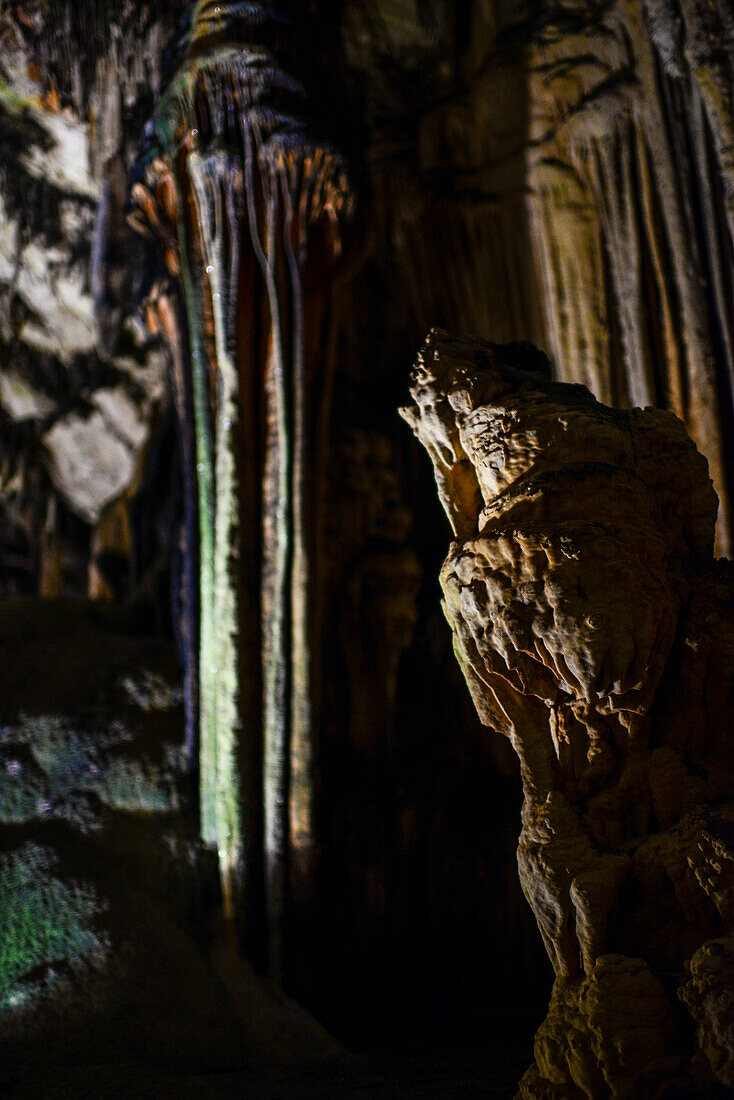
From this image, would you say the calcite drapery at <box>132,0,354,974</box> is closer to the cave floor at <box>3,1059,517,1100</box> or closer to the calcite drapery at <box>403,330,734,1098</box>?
the cave floor at <box>3,1059,517,1100</box>

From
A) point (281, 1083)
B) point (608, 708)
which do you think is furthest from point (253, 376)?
point (281, 1083)

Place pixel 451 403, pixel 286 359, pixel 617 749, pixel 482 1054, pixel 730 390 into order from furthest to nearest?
pixel 286 359
pixel 730 390
pixel 482 1054
pixel 451 403
pixel 617 749

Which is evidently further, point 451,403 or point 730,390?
point 730,390

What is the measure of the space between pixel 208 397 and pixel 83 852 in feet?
6.99

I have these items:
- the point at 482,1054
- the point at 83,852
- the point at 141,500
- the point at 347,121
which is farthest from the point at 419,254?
the point at 482,1054

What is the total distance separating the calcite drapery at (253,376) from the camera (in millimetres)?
3787

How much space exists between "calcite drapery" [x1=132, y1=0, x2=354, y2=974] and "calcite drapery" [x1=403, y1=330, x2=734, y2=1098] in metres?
1.83

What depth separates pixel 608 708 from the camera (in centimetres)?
192

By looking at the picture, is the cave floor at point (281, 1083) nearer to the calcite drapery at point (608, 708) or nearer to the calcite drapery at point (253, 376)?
the calcite drapery at point (608, 708)

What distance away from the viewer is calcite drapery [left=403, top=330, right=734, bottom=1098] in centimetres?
166

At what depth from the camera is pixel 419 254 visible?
16.8 ft

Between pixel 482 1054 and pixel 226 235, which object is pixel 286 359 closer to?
pixel 226 235

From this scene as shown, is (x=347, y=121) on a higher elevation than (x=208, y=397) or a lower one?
higher

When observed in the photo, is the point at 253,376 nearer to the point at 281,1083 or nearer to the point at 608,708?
the point at 608,708
